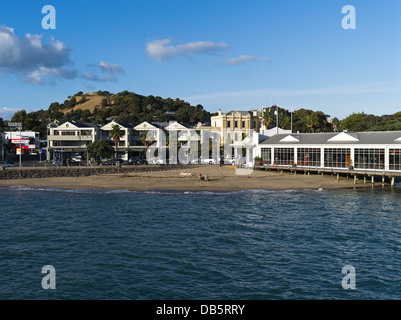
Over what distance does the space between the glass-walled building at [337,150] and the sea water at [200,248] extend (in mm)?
14418

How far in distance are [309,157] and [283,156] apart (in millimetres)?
5661

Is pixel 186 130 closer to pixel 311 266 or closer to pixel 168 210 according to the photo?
pixel 168 210

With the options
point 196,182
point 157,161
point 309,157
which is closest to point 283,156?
point 309,157

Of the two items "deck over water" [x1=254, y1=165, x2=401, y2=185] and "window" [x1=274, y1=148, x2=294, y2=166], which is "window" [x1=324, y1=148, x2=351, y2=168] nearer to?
"deck over water" [x1=254, y1=165, x2=401, y2=185]

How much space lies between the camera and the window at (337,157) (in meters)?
62.0

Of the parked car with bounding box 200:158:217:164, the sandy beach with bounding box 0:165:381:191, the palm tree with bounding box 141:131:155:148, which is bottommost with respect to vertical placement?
the sandy beach with bounding box 0:165:381:191

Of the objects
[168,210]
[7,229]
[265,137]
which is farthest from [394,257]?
[265,137]

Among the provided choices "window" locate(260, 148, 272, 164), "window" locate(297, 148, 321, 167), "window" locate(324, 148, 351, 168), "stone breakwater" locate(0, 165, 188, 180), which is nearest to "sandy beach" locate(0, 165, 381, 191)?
"window" locate(324, 148, 351, 168)

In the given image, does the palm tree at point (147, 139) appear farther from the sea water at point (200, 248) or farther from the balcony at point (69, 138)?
the sea water at point (200, 248)

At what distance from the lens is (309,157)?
220 ft

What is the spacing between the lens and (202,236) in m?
28.4

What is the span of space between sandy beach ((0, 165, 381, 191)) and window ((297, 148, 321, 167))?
251 cm

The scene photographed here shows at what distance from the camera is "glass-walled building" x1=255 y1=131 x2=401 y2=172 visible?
186 feet

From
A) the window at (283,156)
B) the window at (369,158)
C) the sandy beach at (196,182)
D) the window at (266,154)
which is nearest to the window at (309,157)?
the window at (283,156)
